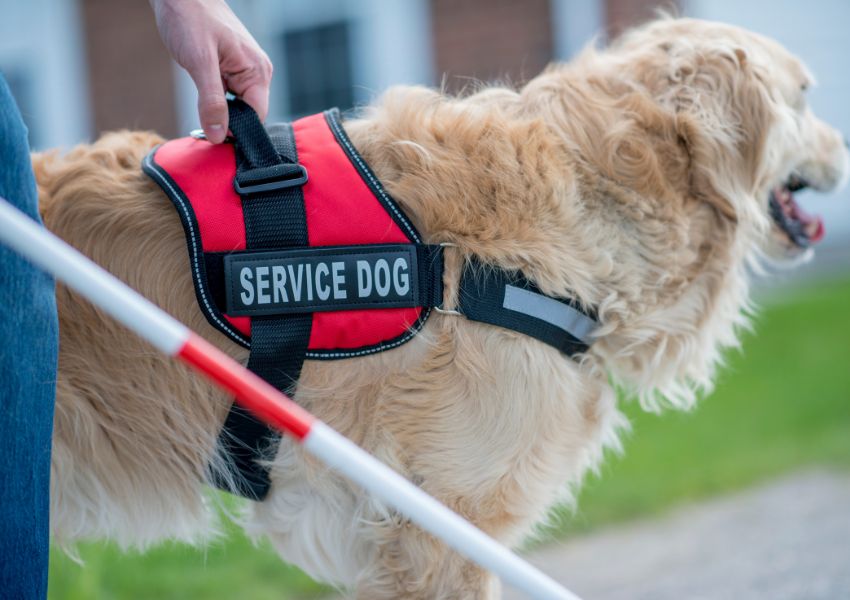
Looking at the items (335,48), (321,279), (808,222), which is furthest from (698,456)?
(335,48)

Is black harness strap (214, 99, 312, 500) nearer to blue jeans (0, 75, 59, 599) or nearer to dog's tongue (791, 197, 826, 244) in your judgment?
blue jeans (0, 75, 59, 599)

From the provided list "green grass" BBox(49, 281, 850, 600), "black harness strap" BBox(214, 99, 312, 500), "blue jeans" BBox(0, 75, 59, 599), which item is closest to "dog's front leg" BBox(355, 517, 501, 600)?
"black harness strap" BBox(214, 99, 312, 500)

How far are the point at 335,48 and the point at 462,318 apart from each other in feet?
28.9

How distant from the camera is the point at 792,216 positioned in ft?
9.46

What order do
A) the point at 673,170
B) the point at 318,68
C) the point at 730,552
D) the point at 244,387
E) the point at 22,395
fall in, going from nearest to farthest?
the point at 244,387 → the point at 22,395 → the point at 673,170 → the point at 730,552 → the point at 318,68

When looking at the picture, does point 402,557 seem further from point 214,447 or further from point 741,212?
point 741,212

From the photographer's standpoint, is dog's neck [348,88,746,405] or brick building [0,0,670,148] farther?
brick building [0,0,670,148]

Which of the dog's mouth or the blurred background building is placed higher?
the dog's mouth

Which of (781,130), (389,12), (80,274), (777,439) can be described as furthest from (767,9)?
(80,274)

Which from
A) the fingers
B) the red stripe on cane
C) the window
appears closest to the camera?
the red stripe on cane

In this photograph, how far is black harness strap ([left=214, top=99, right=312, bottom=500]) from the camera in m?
2.00

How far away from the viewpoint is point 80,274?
140 cm

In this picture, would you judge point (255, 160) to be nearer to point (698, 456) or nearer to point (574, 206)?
point (574, 206)

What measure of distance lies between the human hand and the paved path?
2.37m
